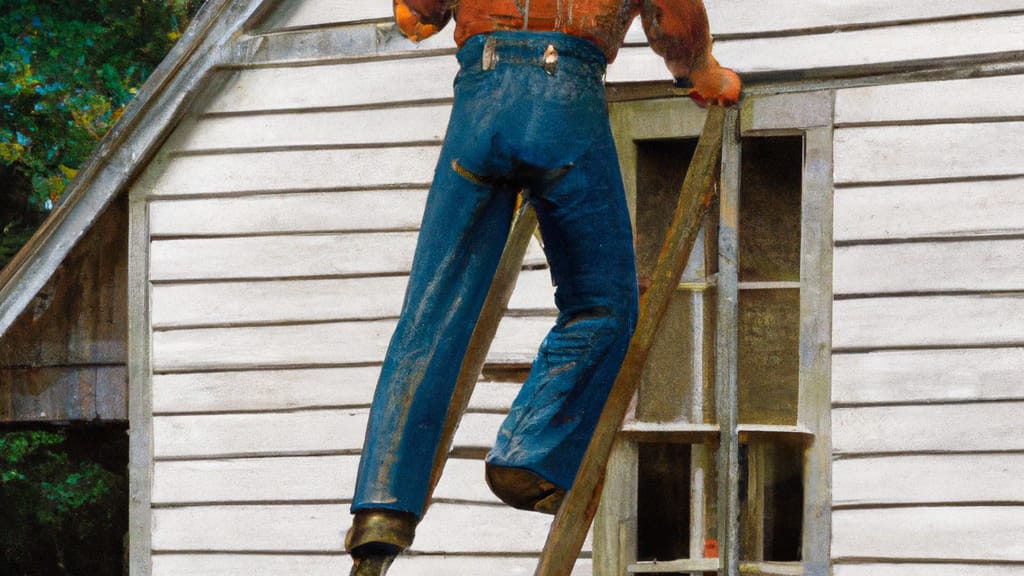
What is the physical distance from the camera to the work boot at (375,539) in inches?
123

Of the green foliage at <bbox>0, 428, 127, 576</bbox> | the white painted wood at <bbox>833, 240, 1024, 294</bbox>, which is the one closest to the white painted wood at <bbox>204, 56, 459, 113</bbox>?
the white painted wood at <bbox>833, 240, 1024, 294</bbox>

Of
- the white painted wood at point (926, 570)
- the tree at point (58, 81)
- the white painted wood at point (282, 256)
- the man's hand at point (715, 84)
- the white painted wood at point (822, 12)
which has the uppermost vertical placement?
the tree at point (58, 81)

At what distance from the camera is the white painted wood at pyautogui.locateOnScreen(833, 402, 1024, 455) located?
5.13 meters

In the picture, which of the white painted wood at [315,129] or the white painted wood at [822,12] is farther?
the white painted wood at [315,129]

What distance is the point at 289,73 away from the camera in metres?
5.95

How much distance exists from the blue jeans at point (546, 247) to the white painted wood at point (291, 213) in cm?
238

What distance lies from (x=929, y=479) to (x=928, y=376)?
0.32 metres

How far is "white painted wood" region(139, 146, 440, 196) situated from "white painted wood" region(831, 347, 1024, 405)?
63.1 inches

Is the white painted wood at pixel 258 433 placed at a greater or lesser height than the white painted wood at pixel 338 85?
lesser

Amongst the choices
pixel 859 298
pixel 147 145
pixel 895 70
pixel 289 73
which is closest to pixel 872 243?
pixel 859 298

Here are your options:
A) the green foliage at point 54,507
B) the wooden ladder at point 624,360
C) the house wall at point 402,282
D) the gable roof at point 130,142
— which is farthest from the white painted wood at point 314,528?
the green foliage at point 54,507

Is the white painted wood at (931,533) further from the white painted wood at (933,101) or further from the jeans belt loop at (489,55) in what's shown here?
the jeans belt loop at (489,55)

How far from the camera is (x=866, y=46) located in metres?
5.32

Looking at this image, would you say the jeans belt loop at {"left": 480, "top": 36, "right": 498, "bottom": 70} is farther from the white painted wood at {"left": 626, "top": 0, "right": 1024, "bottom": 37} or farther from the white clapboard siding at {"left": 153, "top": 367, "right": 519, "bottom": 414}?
the white clapboard siding at {"left": 153, "top": 367, "right": 519, "bottom": 414}
